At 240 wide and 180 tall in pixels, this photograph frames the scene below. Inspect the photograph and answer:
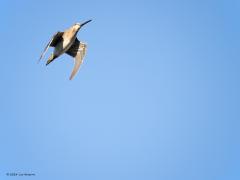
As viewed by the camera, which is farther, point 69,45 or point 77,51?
point 77,51

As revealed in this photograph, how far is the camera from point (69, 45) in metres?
39.5

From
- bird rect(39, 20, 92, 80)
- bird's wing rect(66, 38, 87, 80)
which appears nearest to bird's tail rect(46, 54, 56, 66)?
bird rect(39, 20, 92, 80)

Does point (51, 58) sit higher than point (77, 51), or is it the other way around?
point (77, 51)

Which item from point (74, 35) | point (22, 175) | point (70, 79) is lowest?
point (22, 175)

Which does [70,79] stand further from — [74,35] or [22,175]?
[22,175]

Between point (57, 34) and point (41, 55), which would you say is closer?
point (41, 55)

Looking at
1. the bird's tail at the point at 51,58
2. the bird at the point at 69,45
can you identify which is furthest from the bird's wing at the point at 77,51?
the bird's tail at the point at 51,58

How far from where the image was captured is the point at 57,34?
39.5 metres

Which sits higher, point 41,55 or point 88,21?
point 88,21

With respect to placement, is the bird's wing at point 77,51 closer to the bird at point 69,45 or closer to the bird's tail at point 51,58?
the bird at point 69,45

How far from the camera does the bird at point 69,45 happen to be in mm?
39469

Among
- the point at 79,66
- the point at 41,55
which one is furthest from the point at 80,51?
the point at 41,55

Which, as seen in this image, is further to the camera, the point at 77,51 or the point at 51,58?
the point at 77,51

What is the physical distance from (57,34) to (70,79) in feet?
9.93
